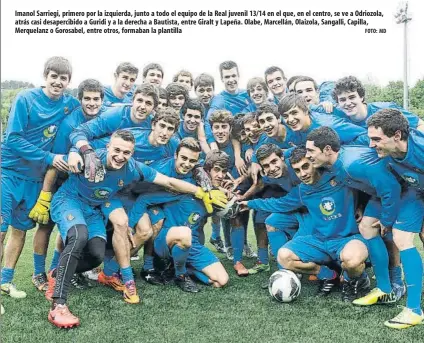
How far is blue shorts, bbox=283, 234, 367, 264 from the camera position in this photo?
12.9ft

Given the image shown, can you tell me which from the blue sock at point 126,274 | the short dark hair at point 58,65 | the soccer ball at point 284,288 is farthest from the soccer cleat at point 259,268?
the short dark hair at point 58,65

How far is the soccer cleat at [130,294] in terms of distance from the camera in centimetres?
381

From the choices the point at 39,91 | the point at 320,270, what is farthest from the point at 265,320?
the point at 39,91

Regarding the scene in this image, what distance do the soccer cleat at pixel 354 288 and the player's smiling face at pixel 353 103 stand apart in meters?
1.38

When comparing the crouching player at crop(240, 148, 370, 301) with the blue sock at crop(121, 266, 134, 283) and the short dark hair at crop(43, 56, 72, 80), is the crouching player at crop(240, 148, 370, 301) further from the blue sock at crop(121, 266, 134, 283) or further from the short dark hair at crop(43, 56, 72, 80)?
the short dark hair at crop(43, 56, 72, 80)

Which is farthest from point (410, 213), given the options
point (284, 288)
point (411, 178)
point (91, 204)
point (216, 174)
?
point (91, 204)

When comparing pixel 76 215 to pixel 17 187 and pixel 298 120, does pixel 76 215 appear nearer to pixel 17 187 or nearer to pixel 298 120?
pixel 17 187

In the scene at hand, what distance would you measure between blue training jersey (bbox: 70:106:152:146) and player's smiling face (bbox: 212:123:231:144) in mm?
764

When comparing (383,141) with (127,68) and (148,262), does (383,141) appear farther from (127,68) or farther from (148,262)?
(127,68)

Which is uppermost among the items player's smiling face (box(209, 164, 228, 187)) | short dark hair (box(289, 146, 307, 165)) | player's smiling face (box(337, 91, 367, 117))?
player's smiling face (box(337, 91, 367, 117))

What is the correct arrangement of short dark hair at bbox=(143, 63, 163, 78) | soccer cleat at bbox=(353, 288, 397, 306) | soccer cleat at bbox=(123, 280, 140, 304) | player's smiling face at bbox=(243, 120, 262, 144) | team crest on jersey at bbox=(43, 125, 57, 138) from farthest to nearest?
short dark hair at bbox=(143, 63, 163, 78), player's smiling face at bbox=(243, 120, 262, 144), team crest on jersey at bbox=(43, 125, 57, 138), soccer cleat at bbox=(123, 280, 140, 304), soccer cleat at bbox=(353, 288, 397, 306)

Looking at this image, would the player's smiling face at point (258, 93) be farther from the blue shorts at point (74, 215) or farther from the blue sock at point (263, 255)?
the blue shorts at point (74, 215)

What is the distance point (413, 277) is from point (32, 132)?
307 centimetres

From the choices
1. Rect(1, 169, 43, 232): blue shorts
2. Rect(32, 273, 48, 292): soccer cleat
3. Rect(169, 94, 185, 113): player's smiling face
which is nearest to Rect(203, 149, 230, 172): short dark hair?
Rect(169, 94, 185, 113): player's smiling face
